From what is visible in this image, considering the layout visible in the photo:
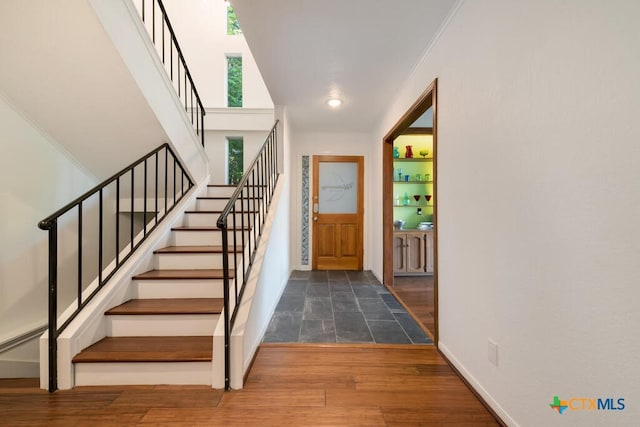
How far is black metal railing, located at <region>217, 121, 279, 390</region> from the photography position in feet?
5.10

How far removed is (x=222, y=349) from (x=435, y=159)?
6.56 ft

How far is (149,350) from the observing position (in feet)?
5.40

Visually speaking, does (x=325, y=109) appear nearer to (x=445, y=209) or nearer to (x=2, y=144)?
(x=445, y=209)

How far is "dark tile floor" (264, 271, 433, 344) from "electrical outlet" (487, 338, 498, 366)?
743 mm

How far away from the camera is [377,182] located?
4.07 meters

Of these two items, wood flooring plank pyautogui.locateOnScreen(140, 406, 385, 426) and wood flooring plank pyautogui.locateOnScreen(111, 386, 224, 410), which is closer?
wood flooring plank pyautogui.locateOnScreen(140, 406, 385, 426)

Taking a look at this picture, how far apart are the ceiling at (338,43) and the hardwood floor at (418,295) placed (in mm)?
2365

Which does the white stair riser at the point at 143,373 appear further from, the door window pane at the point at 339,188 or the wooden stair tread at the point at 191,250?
the door window pane at the point at 339,188

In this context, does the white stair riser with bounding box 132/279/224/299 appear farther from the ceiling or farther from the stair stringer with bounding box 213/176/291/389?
the ceiling

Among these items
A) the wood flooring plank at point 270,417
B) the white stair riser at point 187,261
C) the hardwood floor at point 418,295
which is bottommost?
the wood flooring plank at point 270,417

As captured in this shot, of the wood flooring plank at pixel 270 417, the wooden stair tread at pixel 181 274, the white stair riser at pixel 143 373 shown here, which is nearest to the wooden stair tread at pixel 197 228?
the wooden stair tread at pixel 181 274

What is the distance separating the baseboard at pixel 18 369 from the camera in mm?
2230

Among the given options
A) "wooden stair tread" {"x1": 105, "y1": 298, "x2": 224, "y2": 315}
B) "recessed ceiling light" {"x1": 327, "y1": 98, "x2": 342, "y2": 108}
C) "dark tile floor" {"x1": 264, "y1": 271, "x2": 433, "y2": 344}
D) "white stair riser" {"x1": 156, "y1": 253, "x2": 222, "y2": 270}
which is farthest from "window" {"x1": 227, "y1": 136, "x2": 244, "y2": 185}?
"wooden stair tread" {"x1": 105, "y1": 298, "x2": 224, "y2": 315}

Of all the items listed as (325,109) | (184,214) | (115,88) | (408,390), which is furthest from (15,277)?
(325,109)
